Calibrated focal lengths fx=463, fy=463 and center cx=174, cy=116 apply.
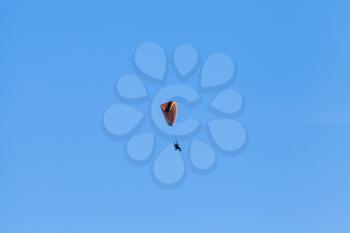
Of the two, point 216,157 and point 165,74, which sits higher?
point 165,74

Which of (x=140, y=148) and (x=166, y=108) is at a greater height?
(x=166, y=108)

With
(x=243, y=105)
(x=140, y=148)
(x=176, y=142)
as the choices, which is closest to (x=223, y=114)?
(x=243, y=105)

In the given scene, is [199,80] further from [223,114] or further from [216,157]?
[216,157]

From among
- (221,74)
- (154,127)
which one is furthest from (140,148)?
(221,74)

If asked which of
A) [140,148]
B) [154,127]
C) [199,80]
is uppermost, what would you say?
[199,80]

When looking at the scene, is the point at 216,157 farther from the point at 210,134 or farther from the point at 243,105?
the point at 243,105
